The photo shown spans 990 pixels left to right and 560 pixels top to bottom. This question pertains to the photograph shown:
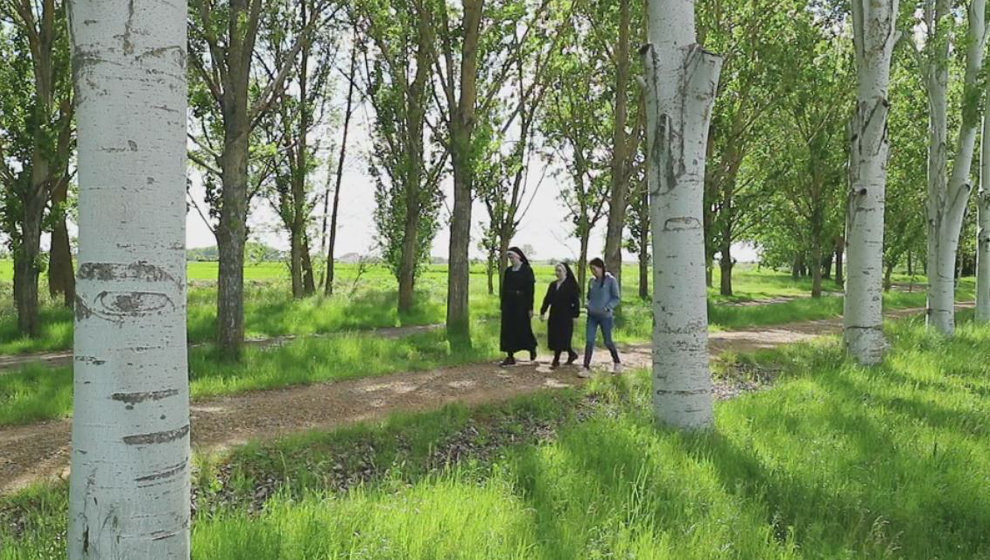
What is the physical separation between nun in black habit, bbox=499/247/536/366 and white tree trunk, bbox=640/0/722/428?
5.45 metres

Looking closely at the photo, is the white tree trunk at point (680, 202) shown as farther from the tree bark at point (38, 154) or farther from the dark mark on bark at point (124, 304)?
the tree bark at point (38, 154)

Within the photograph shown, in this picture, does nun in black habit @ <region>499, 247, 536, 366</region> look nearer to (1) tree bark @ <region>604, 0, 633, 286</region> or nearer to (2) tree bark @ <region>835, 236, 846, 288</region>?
(1) tree bark @ <region>604, 0, 633, 286</region>

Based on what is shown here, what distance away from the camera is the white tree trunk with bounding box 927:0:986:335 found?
1293 cm

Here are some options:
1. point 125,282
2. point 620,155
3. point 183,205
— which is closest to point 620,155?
point 620,155

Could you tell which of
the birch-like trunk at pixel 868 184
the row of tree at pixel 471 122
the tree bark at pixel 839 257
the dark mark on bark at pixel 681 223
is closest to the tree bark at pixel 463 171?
the row of tree at pixel 471 122

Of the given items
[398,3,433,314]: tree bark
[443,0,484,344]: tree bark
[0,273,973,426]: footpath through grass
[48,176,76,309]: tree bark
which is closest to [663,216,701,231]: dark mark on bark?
[0,273,973,426]: footpath through grass

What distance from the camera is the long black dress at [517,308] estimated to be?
36.2 feet

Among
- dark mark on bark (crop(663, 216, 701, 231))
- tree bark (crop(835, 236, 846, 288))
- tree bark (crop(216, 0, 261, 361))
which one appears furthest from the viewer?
tree bark (crop(835, 236, 846, 288))

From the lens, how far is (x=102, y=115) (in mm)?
1916

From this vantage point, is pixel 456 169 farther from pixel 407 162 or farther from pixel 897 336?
pixel 897 336

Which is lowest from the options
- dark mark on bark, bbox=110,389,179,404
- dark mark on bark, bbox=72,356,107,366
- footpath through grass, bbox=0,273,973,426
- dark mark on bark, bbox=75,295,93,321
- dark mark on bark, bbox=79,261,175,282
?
footpath through grass, bbox=0,273,973,426

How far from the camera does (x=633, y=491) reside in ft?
12.5

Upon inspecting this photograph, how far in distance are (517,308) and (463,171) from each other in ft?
11.1

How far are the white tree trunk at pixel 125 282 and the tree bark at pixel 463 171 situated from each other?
1074 cm
